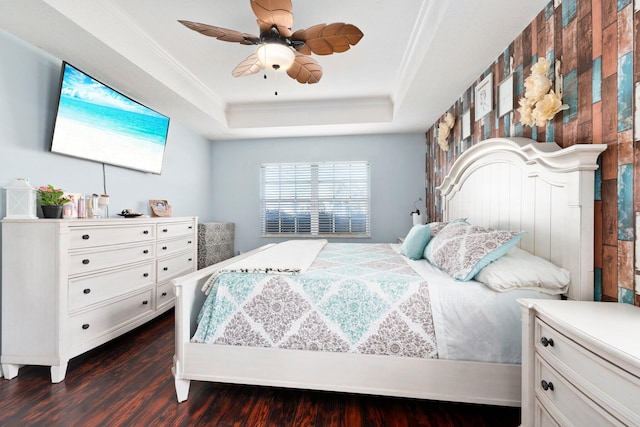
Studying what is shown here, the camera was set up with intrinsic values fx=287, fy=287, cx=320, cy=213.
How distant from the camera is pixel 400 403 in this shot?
5.41 feet

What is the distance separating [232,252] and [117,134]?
2.56 meters

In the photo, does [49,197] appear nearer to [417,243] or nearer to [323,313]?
[323,313]

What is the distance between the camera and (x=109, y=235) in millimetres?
2225

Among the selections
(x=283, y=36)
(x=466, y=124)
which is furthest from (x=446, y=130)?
(x=283, y=36)

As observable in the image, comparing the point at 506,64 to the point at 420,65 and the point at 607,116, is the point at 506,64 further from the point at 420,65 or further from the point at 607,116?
the point at 607,116

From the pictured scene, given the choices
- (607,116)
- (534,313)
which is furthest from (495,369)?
(607,116)

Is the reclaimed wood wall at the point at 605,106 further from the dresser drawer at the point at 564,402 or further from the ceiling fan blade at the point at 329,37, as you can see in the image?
the ceiling fan blade at the point at 329,37

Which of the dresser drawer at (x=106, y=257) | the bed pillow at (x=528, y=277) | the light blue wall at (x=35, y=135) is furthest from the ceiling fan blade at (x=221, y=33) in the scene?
the bed pillow at (x=528, y=277)

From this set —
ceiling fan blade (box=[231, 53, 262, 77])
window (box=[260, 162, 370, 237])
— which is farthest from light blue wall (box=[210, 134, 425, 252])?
ceiling fan blade (box=[231, 53, 262, 77])

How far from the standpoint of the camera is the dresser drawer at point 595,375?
0.77 metres

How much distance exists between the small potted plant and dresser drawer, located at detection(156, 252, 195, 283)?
964mm

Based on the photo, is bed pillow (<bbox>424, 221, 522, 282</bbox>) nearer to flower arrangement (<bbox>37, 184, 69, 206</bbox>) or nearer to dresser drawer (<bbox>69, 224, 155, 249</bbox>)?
dresser drawer (<bbox>69, 224, 155, 249</bbox>)

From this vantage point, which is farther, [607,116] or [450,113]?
[450,113]

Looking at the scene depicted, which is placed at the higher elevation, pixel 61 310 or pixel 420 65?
pixel 420 65
